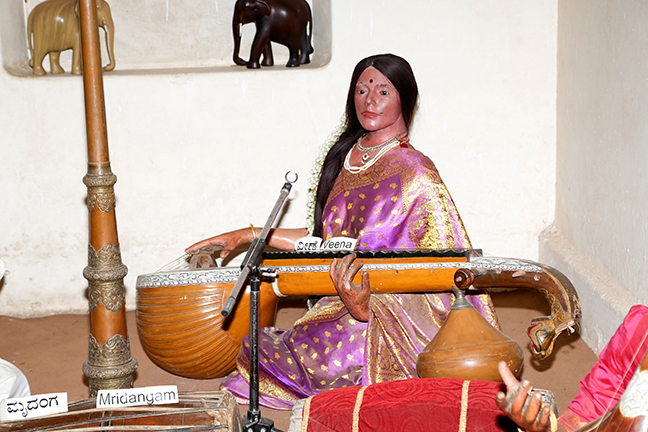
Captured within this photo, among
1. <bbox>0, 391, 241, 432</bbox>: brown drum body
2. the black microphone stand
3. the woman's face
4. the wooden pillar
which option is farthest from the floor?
the woman's face

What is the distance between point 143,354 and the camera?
4203 millimetres

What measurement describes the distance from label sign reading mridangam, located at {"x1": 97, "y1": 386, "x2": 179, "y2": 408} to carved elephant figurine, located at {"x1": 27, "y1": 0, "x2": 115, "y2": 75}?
3276mm

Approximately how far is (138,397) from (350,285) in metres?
1.04

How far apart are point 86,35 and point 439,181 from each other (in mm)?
1663

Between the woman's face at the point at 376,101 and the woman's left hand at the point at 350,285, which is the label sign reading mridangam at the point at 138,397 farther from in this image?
the woman's face at the point at 376,101

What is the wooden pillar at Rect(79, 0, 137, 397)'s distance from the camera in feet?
7.98

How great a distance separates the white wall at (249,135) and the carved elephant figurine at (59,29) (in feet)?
0.47

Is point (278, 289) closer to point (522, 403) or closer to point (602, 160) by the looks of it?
point (522, 403)

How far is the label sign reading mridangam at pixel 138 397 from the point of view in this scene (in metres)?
2.19

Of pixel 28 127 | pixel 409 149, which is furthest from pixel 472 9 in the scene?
pixel 28 127

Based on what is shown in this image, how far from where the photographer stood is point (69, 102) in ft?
15.7

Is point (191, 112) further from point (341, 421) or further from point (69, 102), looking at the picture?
point (341, 421)

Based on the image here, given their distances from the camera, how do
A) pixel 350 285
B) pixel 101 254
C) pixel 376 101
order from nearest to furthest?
pixel 101 254 < pixel 350 285 < pixel 376 101

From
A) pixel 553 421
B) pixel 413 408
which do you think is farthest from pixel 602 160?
pixel 553 421
